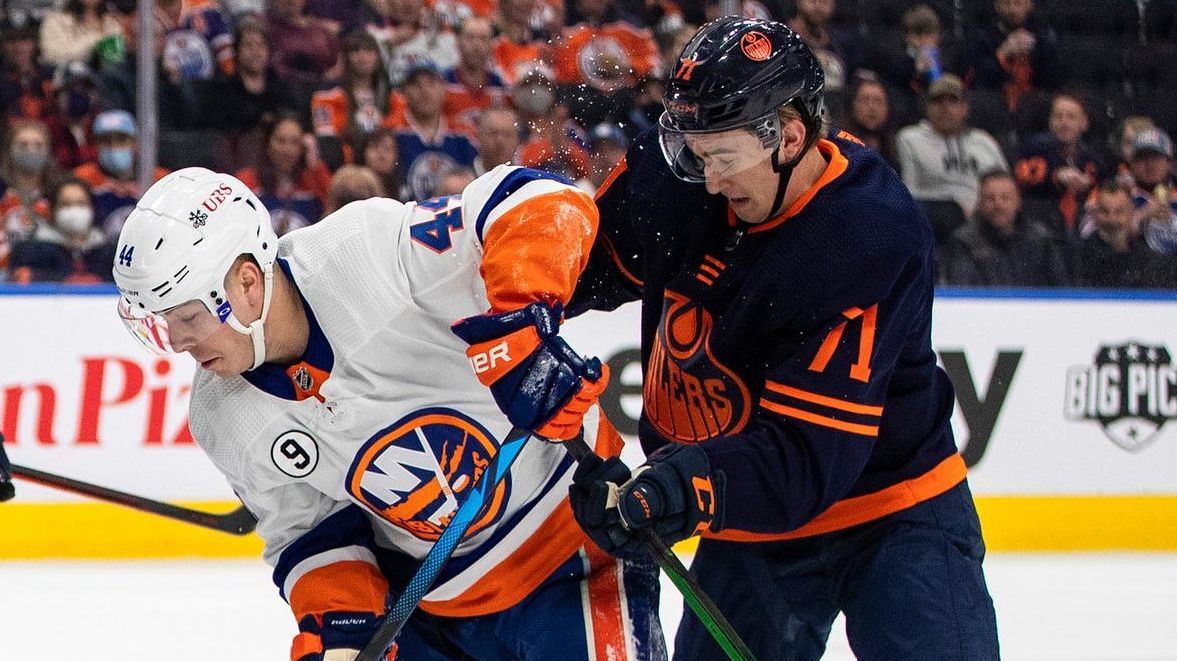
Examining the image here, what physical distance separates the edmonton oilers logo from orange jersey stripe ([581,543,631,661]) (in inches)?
112

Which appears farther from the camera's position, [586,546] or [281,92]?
[281,92]

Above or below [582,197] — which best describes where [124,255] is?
above

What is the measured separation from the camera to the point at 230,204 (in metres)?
1.76

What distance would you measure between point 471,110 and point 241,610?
1.66 m

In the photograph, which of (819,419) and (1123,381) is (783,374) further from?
(1123,381)

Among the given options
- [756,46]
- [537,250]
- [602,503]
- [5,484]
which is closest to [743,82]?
[756,46]

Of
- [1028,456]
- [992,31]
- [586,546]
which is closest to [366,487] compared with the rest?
[586,546]

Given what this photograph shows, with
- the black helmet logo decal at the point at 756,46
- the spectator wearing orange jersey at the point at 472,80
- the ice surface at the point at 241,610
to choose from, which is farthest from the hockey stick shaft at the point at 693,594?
the spectator wearing orange jersey at the point at 472,80

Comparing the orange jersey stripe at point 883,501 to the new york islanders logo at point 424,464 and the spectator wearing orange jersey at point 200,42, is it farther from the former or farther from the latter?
the spectator wearing orange jersey at point 200,42

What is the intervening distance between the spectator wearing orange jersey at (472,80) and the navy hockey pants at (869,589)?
2.51 metres

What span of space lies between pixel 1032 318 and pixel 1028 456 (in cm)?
41

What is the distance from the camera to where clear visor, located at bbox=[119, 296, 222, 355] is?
1.73 meters

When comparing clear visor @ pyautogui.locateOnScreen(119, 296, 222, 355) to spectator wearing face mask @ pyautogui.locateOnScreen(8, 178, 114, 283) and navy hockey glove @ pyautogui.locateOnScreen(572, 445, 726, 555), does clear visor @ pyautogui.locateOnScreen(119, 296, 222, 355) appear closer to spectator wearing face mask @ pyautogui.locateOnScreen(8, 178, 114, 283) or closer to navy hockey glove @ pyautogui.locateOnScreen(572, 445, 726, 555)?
navy hockey glove @ pyautogui.locateOnScreen(572, 445, 726, 555)

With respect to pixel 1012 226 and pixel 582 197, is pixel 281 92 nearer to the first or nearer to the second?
pixel 1012 226
